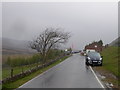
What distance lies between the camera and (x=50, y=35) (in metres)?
45.5

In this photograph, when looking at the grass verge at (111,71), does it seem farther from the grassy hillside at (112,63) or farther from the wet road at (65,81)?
the wet road at (65,81)

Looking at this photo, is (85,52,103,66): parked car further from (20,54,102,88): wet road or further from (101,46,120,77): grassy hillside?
(20,54,102,88): wet road

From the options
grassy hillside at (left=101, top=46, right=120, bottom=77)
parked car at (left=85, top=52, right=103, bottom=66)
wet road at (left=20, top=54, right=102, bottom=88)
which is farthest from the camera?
parked car at (left=85, top=52, right=103, bottom=66)

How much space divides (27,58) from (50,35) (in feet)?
42.7

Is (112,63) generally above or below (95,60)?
below

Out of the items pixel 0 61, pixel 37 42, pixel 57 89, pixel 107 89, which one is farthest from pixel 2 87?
pixel 37 42

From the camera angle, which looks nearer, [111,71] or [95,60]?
[111,71]

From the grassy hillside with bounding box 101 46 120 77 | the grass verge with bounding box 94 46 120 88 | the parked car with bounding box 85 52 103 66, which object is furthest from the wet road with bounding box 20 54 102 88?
the parked car with bounding box 85 52 103 66

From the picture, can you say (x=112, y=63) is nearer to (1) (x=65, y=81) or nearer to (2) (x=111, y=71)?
(2) (x=111, y=71)

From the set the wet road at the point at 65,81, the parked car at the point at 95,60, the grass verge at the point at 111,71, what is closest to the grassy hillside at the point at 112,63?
the grass verge at the point at 111,71

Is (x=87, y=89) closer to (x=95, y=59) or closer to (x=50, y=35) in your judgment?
(x=95, y=59)

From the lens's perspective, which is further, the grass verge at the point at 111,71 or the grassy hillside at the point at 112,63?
the grassy hillside at the point at 112,63

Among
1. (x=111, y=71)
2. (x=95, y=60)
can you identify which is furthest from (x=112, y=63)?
(x=111, y=71)

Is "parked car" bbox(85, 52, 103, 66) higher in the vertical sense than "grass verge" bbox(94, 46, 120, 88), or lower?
higher
